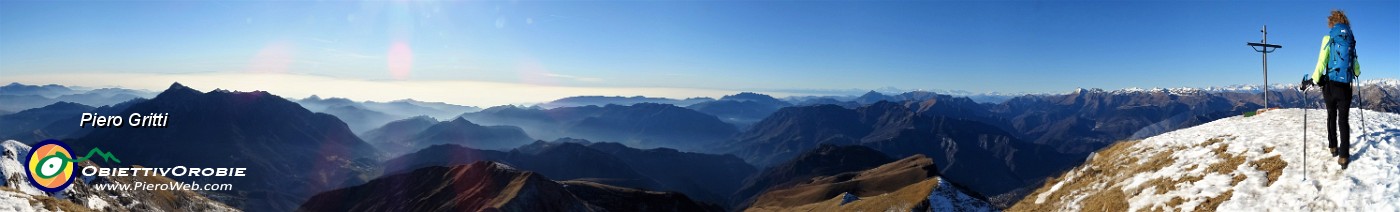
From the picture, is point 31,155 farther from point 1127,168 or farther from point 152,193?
point 1127,168

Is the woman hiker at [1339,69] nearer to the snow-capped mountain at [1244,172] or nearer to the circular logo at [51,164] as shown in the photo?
the snow-capped mountain at [1244,172]

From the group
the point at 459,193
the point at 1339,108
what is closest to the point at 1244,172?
the point at 1339,108

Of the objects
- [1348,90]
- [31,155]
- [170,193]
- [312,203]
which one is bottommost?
[312,203]

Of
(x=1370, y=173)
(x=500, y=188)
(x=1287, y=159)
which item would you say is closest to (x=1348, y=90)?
(x=1370, y=173)

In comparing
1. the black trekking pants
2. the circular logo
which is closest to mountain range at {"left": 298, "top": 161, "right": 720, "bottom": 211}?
the circular logo

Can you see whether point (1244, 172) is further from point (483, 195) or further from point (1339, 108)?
point (483, 195)

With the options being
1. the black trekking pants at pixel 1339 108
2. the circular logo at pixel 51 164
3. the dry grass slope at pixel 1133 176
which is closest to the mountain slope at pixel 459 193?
the circular logo at pixel 51 164
